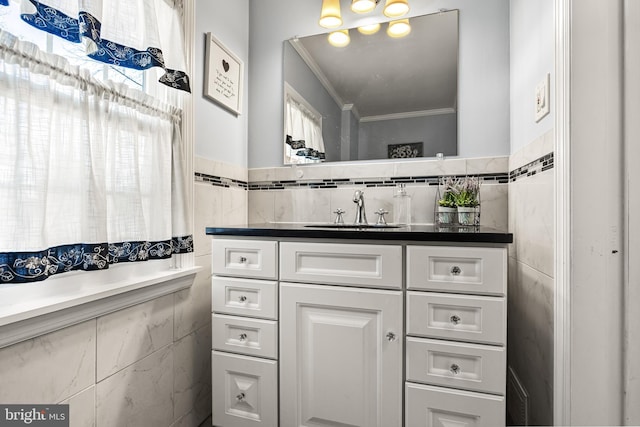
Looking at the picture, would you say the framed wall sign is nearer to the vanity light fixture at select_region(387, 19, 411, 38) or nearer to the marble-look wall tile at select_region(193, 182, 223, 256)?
the marble-look wall tile at select_region(193, 182, 223, 256)

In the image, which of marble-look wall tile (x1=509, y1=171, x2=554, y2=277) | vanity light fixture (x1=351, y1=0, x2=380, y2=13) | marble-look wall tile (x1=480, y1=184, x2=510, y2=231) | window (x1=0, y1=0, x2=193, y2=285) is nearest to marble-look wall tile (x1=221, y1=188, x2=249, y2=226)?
window (x1=0, y1=0, x2=193, y2=285)

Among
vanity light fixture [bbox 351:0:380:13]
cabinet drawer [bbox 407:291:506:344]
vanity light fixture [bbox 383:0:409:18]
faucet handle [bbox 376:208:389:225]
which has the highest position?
vanity light fixture [bbox 351:0:380:13]

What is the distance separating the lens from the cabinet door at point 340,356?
43.5 inches

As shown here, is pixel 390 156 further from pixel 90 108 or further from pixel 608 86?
pixel 90 108

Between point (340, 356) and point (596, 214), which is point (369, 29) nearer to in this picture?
point (596, 214)

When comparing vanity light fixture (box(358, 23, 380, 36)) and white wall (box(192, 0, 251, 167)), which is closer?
white wall (box(192, 0, 251, 167))

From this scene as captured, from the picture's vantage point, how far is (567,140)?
0.93 m

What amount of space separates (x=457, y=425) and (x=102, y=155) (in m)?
1.42

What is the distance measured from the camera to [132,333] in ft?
3.85

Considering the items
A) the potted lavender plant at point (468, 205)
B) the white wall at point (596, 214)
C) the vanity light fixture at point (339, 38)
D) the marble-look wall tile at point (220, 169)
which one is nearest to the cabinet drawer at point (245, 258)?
the marble-look wall tile at point (220, 169)

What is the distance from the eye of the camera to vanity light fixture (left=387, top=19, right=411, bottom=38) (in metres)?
1.73

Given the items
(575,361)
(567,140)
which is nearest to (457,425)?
(575,361)

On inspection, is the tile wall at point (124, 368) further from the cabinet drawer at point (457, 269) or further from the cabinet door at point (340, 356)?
the cabinet drawer at point (457, 269)

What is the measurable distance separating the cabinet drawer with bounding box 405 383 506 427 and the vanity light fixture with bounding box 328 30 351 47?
1.73 m
